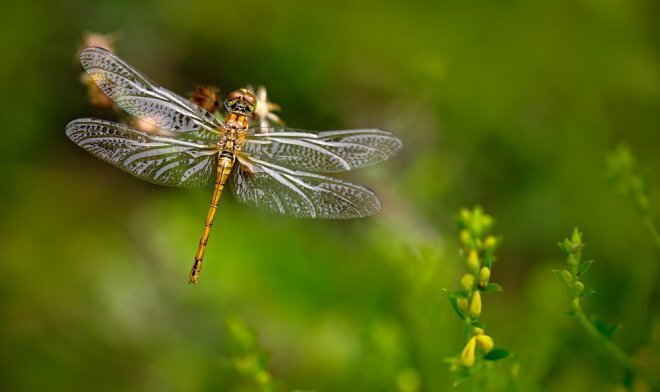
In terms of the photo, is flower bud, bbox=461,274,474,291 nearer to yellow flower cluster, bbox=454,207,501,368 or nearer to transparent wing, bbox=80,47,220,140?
yellow flower cluster, bbox=454,207,501,368

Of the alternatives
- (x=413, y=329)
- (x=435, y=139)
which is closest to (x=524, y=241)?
(x=435, y=139)

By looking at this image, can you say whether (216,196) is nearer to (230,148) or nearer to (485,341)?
(230,148)

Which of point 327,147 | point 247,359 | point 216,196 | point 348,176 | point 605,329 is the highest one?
point 348,176

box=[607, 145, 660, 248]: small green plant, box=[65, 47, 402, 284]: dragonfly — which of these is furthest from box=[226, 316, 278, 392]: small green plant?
box=[607, 145, 660, 248]: small green plant

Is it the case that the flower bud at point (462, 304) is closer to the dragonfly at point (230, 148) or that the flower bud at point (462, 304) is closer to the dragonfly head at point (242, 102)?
the dragonfly at point (230, 148)

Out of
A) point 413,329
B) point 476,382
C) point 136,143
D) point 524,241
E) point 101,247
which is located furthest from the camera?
point 101,247

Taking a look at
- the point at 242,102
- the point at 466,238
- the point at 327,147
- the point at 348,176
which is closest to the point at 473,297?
the point at 466,238

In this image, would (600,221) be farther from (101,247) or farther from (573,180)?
(101,247)
